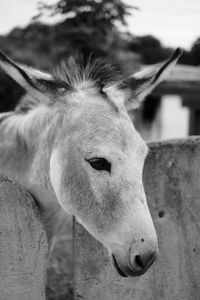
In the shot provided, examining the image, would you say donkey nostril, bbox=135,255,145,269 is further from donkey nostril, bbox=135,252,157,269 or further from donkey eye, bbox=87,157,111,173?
donkey eye, bbox=87,157,111,173

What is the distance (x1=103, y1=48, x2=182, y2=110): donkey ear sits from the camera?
116 inches

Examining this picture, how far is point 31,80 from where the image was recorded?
104 inches

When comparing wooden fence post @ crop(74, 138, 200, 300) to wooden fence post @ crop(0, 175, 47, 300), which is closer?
wooden fence post @ crop(0, 175, 47, 300)

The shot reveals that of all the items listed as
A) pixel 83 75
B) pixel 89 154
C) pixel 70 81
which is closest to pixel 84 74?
pixel 83 75

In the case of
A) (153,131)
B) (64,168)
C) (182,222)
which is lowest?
(153,131)

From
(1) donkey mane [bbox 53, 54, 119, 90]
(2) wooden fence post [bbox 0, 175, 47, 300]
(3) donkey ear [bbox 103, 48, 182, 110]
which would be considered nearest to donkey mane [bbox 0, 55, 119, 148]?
(1) donkey mane [bbox 53, 54, 119, 90]

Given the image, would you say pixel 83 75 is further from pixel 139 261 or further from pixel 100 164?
pixel 139 261

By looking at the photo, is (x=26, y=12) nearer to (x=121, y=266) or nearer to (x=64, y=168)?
(x=64, y=168)

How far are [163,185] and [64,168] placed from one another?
2.97ft

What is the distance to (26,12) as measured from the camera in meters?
4.50

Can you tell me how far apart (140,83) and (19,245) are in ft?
4.45

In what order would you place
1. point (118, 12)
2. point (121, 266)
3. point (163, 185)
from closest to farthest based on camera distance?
1. point (121, 266)
2. point (163, 185)
3. point (118, 12)

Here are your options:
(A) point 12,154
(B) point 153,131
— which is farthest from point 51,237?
(B) point 153,131

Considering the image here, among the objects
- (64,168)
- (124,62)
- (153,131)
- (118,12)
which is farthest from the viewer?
(153,131)
